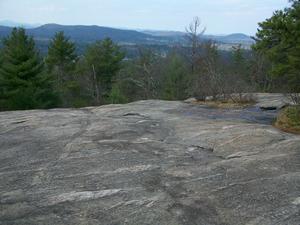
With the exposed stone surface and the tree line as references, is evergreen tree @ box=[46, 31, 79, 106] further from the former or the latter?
the exposed stone surface

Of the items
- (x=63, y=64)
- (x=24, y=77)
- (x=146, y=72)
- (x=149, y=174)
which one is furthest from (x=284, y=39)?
(x=63, y=64)

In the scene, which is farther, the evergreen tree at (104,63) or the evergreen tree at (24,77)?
the evergreen tree at (104,63)

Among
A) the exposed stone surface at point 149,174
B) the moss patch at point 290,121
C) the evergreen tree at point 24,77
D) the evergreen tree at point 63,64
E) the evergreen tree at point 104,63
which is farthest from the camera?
the evergreen tree at point 104,63

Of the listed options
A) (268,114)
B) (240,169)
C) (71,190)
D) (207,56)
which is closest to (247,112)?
(268,114)

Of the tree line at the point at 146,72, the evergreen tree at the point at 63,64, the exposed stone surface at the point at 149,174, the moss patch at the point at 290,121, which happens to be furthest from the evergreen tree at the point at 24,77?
the moss patch at the point at 290,121

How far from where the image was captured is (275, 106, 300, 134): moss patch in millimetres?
11781

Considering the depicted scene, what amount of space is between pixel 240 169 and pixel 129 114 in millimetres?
8047

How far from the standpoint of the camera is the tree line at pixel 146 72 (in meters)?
13.2

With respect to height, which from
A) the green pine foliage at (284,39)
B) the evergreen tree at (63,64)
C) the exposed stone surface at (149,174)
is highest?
the green pine foliage at (284,39)

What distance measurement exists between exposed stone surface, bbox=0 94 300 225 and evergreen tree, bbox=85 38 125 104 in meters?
31.0

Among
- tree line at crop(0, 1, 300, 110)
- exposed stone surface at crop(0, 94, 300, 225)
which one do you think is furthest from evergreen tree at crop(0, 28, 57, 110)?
exposed stone surface at crop(0, 94, 300, 225)

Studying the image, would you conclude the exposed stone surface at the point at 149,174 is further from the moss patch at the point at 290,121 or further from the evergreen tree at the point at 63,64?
the evergreen tree at the point at 63,64

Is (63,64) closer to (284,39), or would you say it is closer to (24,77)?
(24,77)

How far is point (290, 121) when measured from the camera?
1221 centimetres
